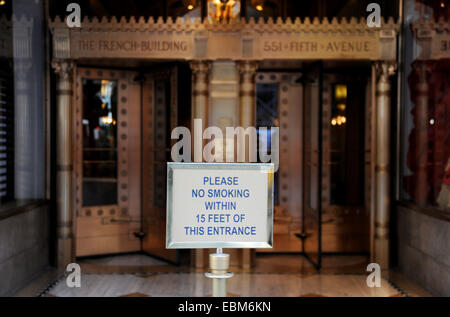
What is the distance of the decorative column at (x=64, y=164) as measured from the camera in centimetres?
625

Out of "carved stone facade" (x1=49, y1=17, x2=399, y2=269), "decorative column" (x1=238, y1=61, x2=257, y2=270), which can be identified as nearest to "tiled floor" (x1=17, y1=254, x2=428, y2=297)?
"decorative column" (x1=238, y1=61, x2=257, y2=270)

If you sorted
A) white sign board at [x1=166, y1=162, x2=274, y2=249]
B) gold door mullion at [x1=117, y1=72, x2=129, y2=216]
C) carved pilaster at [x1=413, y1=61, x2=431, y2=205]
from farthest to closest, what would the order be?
gold door mullion at [x1=117, y1=72, x2=129, y2=216] → carved pilaster at [x1=413, y1=61, x2=431, y2=205] → white sign board at [x1=166, y1=162, x2=274, y2=249]

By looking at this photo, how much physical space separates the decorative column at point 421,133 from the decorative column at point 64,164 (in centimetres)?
429

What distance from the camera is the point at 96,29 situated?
6129 millimetres

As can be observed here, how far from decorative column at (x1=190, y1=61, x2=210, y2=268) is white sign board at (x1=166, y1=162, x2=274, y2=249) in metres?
3.62

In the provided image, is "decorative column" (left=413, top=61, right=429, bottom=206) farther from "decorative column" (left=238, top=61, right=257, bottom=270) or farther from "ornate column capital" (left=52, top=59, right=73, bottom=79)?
"ornate column capital" (left=52, top=59, right=73, bottom=79)

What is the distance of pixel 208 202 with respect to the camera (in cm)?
261

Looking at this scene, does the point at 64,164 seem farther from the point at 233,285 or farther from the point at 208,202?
the point at 208,202

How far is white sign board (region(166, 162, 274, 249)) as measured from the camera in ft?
8.53

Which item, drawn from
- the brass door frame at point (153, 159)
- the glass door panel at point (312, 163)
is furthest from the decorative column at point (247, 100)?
the brass door frame at point (153, 159)

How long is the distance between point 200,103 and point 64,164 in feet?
6.08

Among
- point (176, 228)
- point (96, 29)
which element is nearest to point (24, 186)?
point (96, 29)

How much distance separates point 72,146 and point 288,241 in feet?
10.7
